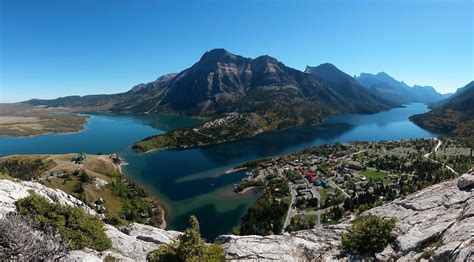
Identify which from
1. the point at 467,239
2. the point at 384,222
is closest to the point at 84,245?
the point at 384,222

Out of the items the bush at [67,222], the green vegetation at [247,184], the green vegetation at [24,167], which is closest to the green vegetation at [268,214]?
the green vegetation at [247,184]

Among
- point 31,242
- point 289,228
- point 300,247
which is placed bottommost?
point 289,228

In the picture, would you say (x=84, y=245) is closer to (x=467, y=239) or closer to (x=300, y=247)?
(x=300, y=247)

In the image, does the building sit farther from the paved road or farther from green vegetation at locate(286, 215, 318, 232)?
green vegetation at locate(286, 215, 318, 232)

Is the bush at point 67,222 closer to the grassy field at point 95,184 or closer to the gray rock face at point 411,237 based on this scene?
the gray rock face at point 411,237

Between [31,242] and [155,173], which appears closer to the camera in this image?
[31,242]

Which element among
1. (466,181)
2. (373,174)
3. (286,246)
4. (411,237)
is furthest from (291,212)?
(411,237)
